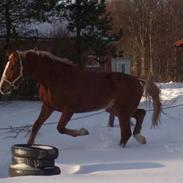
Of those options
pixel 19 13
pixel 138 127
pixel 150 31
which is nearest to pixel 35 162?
pixel 138 127

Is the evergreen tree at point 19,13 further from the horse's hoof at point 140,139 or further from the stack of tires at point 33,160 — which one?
the stack of tires at point 33,160

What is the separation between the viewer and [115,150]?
968 centimetres

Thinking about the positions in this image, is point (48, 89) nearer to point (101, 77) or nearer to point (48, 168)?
point (101, 77)

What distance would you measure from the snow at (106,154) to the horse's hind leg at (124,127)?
134mm

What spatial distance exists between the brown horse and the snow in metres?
0.47

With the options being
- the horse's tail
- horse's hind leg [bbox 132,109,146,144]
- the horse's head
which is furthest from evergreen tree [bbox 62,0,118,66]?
the horse's head

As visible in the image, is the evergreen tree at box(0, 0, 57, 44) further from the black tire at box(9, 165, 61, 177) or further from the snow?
the black tire at box(9, 165, 61, 177)

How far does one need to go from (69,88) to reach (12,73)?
40.0 inches

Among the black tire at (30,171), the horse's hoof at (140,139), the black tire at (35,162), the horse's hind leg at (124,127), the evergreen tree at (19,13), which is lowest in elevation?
the horse's hoof at (140,139)

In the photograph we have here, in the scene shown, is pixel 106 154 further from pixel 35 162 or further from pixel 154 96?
pixel 35 162

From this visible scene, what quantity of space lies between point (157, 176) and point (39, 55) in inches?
157

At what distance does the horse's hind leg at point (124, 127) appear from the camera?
1020cm

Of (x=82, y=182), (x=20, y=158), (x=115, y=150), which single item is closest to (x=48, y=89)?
(x=115, y=150)

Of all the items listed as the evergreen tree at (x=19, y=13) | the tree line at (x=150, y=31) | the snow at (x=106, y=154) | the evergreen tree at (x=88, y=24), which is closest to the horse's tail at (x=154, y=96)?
the snow at (x=106, y=154)
